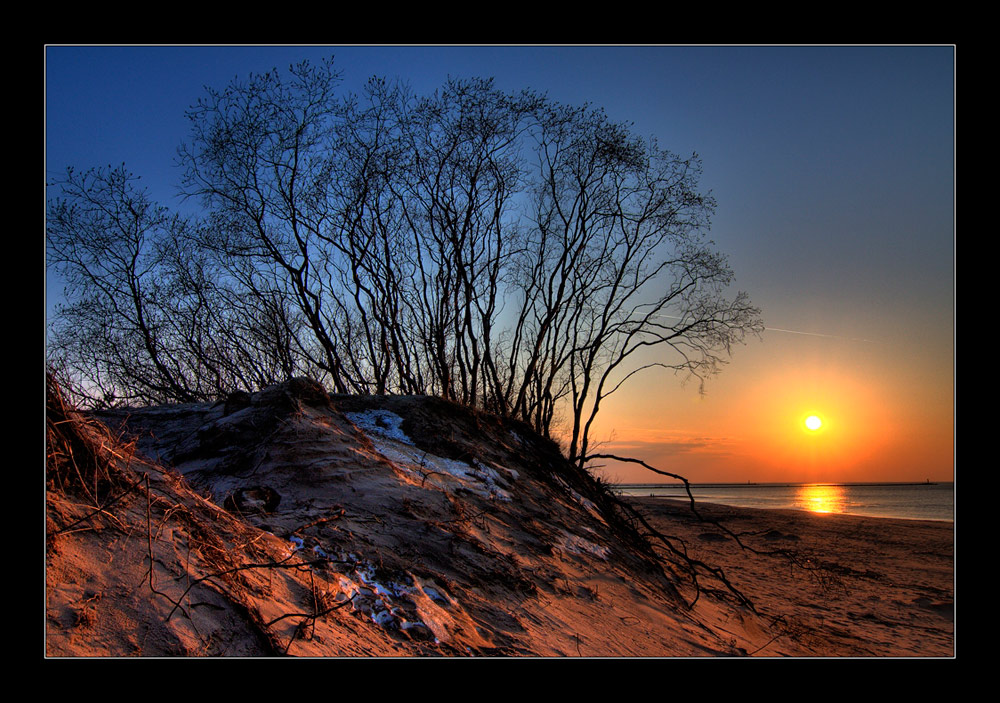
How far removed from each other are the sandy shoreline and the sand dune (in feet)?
0.26

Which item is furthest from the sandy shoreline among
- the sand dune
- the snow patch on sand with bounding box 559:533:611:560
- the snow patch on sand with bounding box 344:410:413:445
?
the snow patch on sand with bounding box 344:410:413:445

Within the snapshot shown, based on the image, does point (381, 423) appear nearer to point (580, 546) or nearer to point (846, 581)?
point (580, 546)

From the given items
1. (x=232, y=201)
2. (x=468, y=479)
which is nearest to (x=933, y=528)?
(x=468, y=479)

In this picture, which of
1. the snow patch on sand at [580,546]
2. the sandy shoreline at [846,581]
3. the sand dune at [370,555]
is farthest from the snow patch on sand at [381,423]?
the sandy shoreline at [846,581]

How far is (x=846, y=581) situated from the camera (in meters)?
12.1

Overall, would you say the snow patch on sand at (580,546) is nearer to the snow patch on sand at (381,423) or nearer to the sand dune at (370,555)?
the sand dune at (370,555)

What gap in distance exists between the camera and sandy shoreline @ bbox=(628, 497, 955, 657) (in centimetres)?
802

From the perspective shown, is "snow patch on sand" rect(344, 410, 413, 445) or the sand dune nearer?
the sand dune

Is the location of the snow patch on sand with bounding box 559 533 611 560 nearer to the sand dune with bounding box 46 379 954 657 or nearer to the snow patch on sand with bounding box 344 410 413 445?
the sand dune with bounding box 46 379 954 657

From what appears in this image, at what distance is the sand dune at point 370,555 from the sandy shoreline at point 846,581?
0.26 ft

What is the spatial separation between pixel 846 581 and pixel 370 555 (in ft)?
36.2

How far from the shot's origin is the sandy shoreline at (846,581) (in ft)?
26.3
